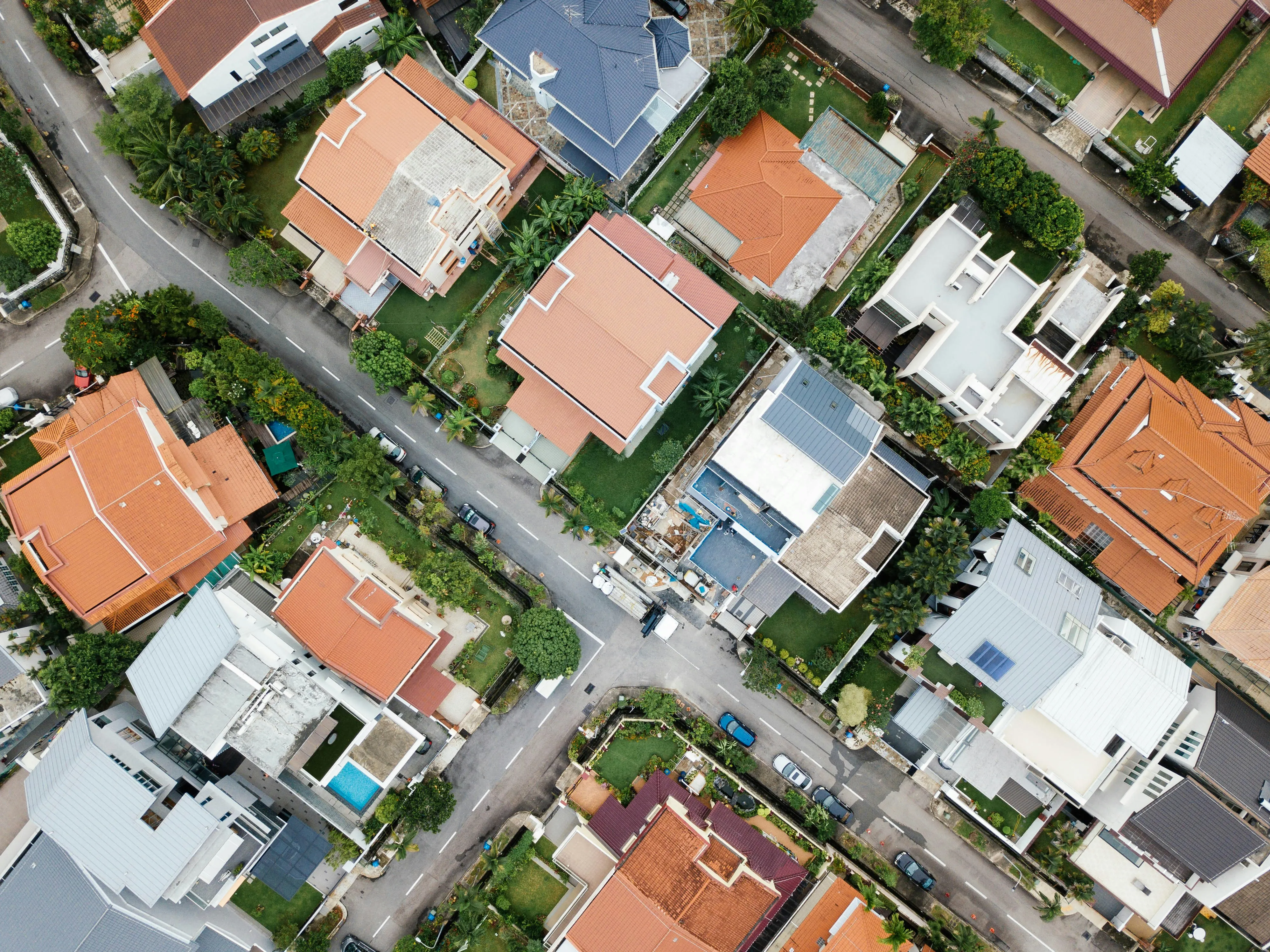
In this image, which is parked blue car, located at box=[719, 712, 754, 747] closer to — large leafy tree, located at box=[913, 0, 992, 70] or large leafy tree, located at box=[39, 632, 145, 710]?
large leafy tree, located at box=[39, 632, 145, 710]

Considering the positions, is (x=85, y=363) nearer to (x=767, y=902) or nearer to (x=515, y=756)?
(x=515, y=756)

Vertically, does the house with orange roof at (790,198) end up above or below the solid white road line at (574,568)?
above

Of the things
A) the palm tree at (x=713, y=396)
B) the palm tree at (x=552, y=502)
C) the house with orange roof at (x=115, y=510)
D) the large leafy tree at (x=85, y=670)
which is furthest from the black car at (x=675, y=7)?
the large leafy tree at (x=85, y=670)

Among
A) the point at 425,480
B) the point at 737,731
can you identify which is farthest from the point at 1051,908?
the point at 425,480

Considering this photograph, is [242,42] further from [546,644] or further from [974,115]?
[974,115]

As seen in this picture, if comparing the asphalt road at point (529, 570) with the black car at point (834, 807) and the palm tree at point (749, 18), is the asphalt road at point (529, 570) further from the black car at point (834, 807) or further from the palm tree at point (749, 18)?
the palm tree at point (749, 18)
